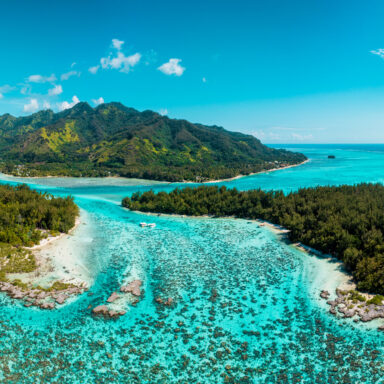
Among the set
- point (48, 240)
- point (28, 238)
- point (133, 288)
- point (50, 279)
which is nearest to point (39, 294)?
point (50, 279)

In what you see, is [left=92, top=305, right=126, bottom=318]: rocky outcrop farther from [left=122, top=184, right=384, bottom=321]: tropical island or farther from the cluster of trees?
the cluster of trees

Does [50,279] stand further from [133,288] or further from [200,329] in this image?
[200,329]

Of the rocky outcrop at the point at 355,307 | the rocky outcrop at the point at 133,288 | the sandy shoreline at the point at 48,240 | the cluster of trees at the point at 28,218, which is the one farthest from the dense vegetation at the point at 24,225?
the rocky outcrop at the point at 355,307

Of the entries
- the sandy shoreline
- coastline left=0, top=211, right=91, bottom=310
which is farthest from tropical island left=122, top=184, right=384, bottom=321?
coastline left=0, top=211, right=91, bottom=310

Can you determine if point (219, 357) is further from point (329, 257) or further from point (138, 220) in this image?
point (138, 220)

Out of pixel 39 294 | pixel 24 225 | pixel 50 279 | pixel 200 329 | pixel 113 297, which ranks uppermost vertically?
pixel 24 225

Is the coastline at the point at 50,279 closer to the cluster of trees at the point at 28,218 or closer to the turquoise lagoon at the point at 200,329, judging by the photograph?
the turquoise lagoon at the point at 200,329

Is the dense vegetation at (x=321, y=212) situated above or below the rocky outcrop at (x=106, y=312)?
above

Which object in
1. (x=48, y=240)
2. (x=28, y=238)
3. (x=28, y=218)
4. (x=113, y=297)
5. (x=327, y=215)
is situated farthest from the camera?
(x=28, y=218)
